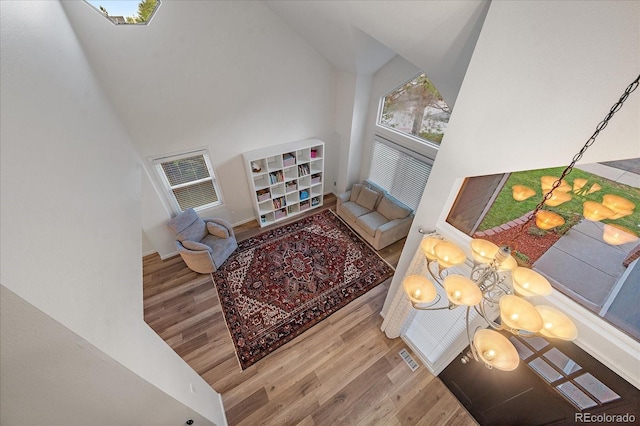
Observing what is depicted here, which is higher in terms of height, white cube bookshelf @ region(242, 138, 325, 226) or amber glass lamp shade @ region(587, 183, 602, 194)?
amber glass lamp shade @ region(587, 183, 602, 194)

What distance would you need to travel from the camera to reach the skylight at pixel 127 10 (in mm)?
2701

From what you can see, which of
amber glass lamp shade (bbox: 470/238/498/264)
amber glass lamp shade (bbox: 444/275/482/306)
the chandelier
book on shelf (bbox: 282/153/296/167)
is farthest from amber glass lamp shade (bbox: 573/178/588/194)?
book on shelf (bbox: 282/153/296/167)

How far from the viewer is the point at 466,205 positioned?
2.04 m

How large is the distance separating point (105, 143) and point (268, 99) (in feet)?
8.43

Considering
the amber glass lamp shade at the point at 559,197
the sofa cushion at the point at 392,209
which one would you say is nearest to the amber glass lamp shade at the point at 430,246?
the amber glass lamp shade at the point at 559,197

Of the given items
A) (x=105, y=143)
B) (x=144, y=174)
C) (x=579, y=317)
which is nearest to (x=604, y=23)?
(x=579, y=317)

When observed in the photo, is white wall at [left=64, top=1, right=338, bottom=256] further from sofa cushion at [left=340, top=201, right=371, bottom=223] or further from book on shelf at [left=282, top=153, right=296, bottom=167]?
sofa cushion at [left=340, top=201, right=371, bottom=223]

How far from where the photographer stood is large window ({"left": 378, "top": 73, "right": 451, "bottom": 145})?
3.72 metres

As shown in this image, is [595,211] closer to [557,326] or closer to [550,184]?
[550,184]

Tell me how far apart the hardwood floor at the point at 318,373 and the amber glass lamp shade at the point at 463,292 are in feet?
7.58

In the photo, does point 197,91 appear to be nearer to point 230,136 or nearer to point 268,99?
point 230,136

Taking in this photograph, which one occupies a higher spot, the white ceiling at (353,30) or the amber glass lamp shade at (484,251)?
the white ceiling at (353,30)

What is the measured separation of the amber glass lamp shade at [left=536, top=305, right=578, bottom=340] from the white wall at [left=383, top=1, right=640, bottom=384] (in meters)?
0.61

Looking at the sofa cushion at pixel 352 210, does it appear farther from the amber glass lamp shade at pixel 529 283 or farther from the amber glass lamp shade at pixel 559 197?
the amber glass lamp shade at pixel 529 283
